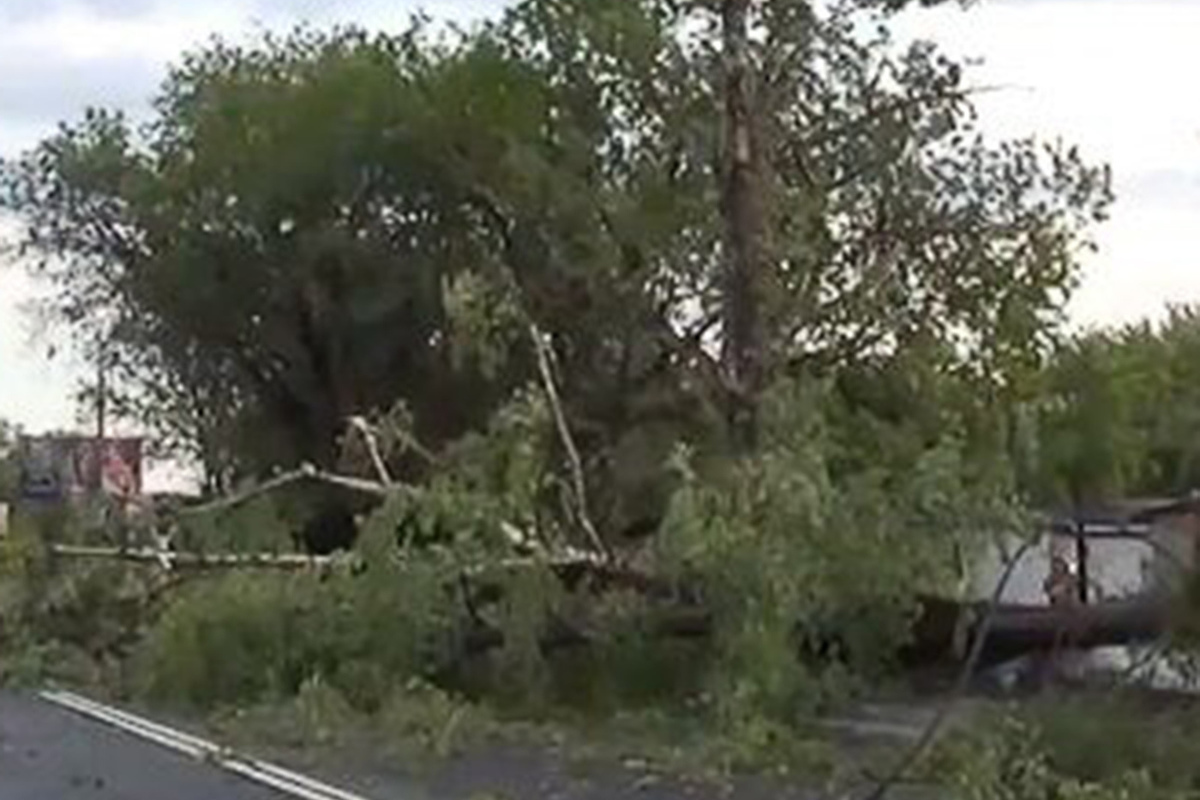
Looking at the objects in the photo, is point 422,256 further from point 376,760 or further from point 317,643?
point 376,760

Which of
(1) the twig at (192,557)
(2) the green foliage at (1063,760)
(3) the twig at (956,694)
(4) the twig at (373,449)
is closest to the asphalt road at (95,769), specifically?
(1) the twig at (192,557)

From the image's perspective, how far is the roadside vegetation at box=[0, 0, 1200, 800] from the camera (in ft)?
66.7

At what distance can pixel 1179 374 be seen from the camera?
73.9 ft

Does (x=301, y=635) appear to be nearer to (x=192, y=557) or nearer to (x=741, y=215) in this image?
(x=192, y=557)

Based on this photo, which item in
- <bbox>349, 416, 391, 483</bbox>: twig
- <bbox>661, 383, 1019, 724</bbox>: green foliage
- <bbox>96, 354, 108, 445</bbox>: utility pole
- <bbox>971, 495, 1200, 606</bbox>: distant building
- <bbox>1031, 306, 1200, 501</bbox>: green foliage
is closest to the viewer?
<bbox>971, 495, 1200, 606</bbox>: distant building

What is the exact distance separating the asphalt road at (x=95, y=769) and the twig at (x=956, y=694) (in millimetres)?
3605

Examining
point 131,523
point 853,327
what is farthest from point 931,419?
point 131,523

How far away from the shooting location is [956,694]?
19.0 metres

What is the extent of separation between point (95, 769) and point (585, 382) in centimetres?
1417

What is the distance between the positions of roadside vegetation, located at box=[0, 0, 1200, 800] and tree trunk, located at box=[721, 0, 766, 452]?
0.05m

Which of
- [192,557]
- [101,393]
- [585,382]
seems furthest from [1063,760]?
[101,393]

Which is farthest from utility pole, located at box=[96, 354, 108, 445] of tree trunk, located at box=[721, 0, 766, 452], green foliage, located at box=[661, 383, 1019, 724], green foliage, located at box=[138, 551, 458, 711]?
green foliage, located at box=[661, 383, 1019, 724]

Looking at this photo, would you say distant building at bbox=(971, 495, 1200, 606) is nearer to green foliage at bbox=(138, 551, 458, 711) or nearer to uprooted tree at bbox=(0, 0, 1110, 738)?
uprooted tree at bbox=(0, 0, 1110, 738)

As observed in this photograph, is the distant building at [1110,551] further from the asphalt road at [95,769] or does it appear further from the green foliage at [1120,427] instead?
the asphalt road at [95,769]
